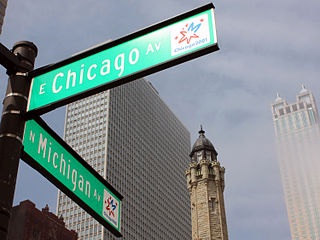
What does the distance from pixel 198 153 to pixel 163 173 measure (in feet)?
321

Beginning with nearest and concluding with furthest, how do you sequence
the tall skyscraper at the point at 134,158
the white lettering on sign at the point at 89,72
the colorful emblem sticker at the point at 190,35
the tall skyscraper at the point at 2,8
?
the colorful emblem sticker at the point at 190,35
the white lettering on sign at the point at 89,72
the tall skyscraper at the point at 2,8
the tall skyscraper at the point at 134,158

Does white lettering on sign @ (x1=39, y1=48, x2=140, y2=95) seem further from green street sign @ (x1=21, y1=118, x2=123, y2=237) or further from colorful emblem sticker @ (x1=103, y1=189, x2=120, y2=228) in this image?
colorful emblem sticker @ (x1=103, y1=189, x2=120, y2=228)

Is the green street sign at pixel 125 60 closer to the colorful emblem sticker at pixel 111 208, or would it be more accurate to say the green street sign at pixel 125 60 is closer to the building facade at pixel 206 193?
the colorful emblem sticker at pixel 111 208

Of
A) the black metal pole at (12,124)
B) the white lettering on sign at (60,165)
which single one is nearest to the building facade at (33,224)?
the white lettering on sign at (60,165)

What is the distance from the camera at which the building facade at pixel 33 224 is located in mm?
54594

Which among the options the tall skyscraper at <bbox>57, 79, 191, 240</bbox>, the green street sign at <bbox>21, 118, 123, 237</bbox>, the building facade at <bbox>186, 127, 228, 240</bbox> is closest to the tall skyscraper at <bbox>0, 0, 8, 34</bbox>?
the building facade at <bbox>186, 127, 228, 240</bbox>

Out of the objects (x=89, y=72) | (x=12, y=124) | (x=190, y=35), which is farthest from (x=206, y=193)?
(x=12, y=124)

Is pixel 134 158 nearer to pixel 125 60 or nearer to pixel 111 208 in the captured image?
pixel 111 208

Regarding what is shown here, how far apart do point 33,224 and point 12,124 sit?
5537 cm

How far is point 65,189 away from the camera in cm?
534

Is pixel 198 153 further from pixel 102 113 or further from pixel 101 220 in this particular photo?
pixel 102 113

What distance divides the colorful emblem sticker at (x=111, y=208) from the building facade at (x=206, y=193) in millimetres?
35439

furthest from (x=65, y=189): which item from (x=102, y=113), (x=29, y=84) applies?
(x=102, y=113)

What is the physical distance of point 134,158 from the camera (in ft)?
437
